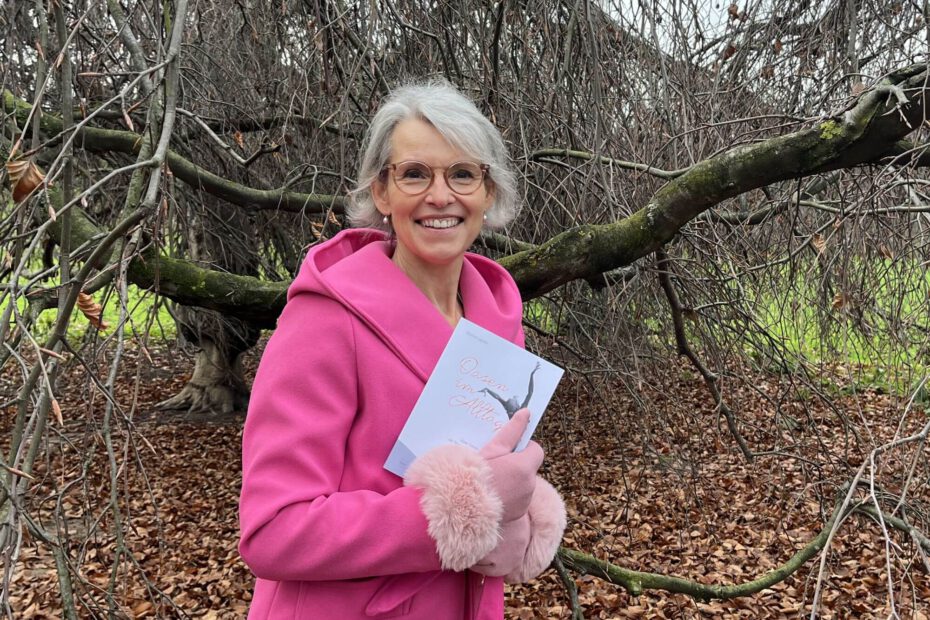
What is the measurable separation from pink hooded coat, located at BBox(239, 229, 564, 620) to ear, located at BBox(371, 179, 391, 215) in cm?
10

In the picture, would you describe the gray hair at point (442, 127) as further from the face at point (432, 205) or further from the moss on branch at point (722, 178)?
the moss on branch at point (722, 178)

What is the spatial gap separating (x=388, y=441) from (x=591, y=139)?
2.00 meters

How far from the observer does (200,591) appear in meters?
4.09

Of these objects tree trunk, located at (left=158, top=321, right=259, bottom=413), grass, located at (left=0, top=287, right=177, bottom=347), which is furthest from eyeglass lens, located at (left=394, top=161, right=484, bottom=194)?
tree trunk, located at (left=158, top=321, right=259, bottom=413)

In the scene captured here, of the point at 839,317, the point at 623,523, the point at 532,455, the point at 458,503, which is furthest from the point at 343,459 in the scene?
the point at 623,523

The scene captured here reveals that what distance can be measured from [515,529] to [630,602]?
10.4ft

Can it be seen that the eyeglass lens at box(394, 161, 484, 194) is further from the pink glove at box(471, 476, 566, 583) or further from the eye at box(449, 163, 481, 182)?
the pink glove at box(471, 476, 566, 583)

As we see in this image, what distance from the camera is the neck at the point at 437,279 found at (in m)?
1.29

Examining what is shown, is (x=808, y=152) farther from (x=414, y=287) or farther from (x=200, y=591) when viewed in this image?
(x=200, y=591)

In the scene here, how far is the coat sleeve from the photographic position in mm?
1010

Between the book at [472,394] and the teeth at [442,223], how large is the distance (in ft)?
0.57

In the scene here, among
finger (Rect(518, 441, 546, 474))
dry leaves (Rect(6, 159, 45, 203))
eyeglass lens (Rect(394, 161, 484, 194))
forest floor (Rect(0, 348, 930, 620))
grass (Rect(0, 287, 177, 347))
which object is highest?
eyeglass lens (Rect(394, 161, 484, 194))

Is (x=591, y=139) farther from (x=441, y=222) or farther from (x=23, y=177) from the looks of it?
(x=23, y=177)

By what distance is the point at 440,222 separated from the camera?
4.00 ft
